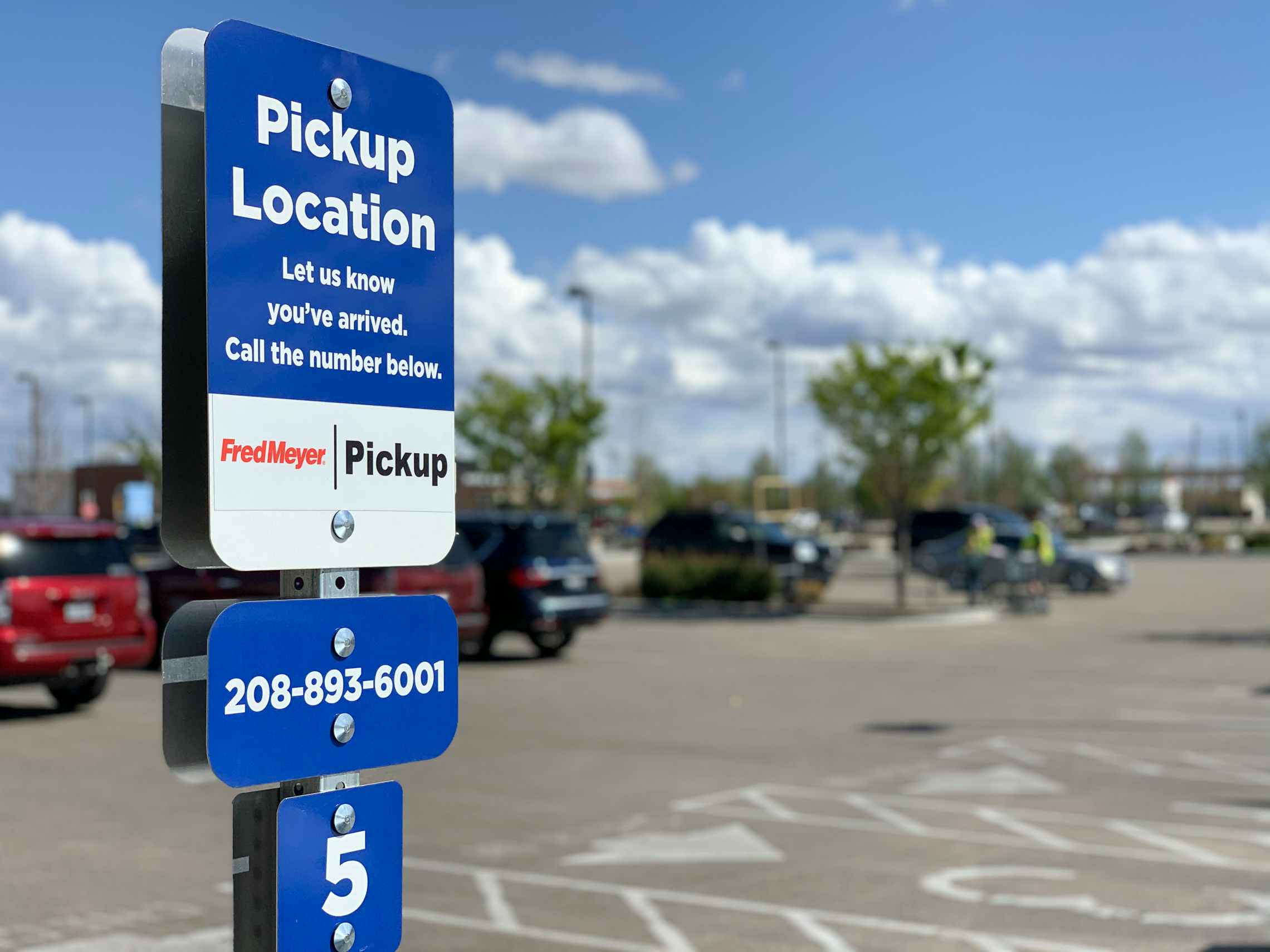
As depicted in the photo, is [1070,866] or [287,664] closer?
[287,664]

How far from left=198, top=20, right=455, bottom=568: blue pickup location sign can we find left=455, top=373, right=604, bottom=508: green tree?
151 ft

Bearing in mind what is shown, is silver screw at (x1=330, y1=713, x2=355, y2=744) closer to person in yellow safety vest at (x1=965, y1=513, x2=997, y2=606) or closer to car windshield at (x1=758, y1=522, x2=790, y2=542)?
person in yellow safety vest at (x1=965, y1=513, x2=997, y2=606)

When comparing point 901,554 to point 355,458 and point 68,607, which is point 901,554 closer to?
point 68,607

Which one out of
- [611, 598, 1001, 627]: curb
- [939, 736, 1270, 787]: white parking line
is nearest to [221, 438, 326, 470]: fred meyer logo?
[939, 736, 1270, 787]: white parking line

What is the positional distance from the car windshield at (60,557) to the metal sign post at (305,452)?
1166 centimetres

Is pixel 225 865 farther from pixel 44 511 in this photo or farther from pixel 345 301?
pixel 44 511

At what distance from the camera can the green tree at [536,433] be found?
49438 mm

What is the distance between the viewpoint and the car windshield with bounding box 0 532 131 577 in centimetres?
1314

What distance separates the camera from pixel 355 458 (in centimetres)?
257

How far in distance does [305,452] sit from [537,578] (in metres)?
16.4

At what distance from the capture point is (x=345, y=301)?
2.57 metres

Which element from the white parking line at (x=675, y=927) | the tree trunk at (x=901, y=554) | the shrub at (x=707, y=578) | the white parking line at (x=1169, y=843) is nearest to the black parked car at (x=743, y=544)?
the shrub at (x=707, y=578)

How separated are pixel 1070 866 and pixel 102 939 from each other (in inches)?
197

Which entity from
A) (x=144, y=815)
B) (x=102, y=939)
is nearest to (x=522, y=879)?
(x=102, y=939)
